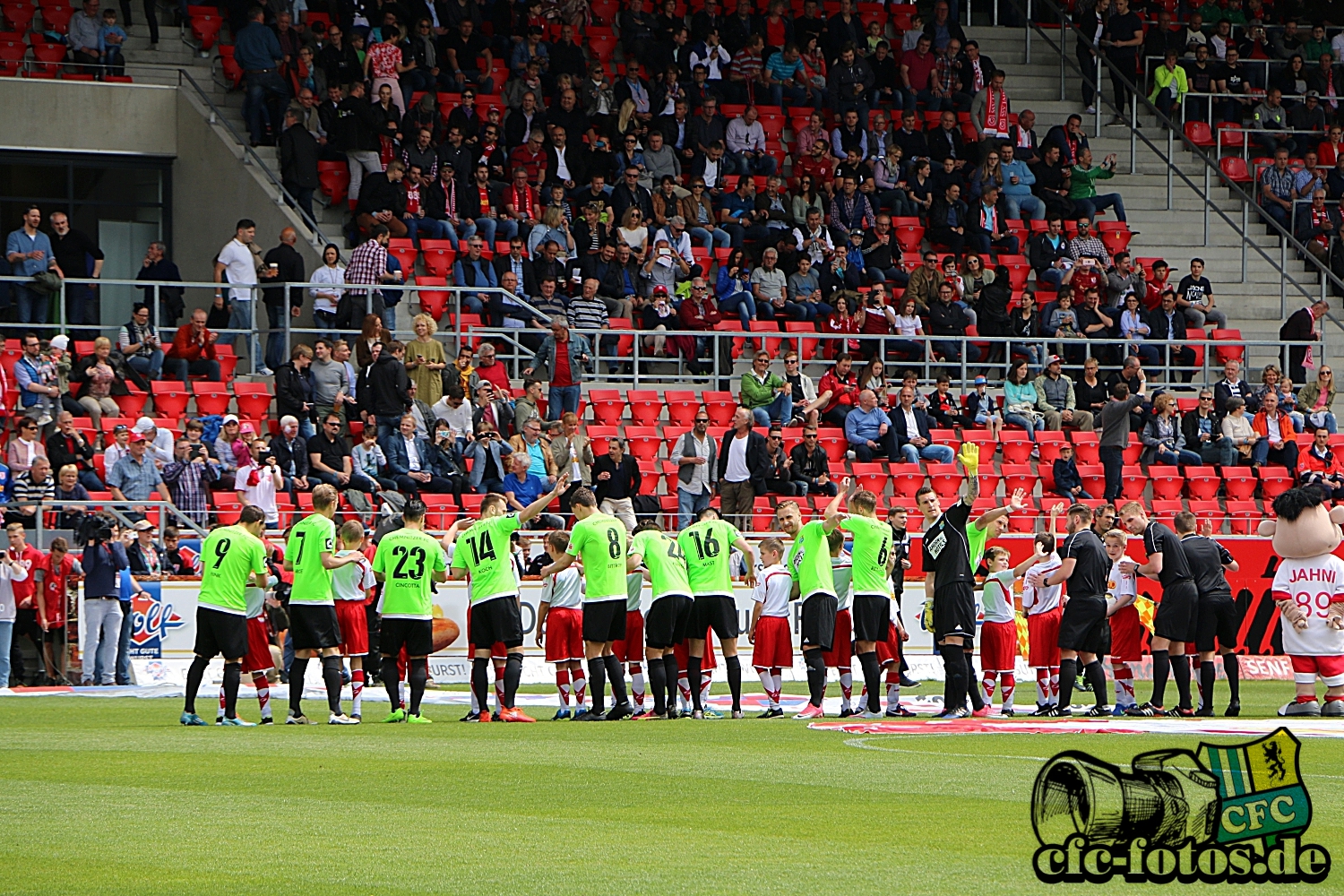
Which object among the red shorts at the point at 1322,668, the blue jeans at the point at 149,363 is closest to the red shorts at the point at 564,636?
the red shorts at the point at 1322,668

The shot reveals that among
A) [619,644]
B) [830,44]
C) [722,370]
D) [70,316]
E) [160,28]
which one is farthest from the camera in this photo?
[830,44]

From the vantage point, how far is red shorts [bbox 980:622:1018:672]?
17594 mm

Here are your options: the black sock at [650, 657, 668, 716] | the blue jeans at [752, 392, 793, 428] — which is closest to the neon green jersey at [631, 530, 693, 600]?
the black sock at [650, 657, 668, 716]

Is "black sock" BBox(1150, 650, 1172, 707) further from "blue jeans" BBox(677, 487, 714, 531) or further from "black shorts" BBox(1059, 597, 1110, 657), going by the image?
"blue jeans" BBox(677, 487, 714, 531)

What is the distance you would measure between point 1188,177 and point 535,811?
2988cm

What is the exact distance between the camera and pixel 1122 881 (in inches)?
289

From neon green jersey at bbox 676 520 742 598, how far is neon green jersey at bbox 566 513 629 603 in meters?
0.77

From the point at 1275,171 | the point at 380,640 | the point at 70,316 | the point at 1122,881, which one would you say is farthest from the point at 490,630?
the point at 1275,171

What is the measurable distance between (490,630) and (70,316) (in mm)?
13553

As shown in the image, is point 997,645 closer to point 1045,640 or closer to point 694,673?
point 1045,640

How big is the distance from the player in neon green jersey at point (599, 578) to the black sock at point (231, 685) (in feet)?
9.57

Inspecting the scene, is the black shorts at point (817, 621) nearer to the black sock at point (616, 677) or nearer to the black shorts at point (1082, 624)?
the black sock at point (616, 677)

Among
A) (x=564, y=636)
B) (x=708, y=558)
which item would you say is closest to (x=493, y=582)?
(x=564, y=636)

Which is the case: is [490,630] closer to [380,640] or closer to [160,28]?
[380,640]
